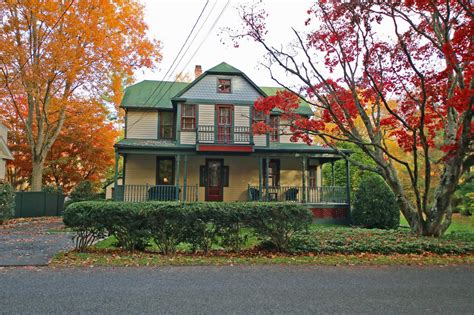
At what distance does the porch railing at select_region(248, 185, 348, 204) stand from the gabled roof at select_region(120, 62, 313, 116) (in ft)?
14.5

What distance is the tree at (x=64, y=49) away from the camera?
17.8 metres

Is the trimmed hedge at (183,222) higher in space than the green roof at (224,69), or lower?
lower

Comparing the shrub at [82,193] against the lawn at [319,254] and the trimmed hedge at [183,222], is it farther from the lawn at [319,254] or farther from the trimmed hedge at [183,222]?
the trimmed hedge at [183,222]

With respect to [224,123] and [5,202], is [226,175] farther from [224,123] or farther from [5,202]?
[5,202]

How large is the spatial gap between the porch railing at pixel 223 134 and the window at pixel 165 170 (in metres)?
2.63

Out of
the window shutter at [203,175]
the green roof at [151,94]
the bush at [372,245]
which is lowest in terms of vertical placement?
the bush at [372,245]

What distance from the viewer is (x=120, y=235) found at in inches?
312

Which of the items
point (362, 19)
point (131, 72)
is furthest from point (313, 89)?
point (131, 72)

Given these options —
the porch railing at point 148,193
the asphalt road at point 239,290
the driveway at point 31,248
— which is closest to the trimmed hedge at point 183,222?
the driveway at point 31,248

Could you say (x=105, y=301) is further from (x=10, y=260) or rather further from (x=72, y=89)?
(x=72, y=89)

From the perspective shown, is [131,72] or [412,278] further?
[131,72]

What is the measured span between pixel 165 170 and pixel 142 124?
9.41 feet

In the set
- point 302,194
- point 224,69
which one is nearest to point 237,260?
point 302,194

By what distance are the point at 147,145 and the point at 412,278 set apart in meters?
13.6
